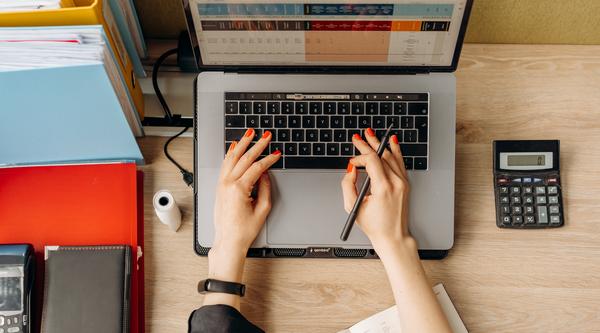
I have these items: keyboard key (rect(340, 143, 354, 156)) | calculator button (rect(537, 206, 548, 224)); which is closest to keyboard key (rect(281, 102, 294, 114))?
keyboard key (rect(340, 143, 354, 156))

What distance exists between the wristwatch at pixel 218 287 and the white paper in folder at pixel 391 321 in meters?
0.19

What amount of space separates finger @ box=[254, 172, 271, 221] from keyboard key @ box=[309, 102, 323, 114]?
13 cm

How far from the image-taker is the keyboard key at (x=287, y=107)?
2.89ft

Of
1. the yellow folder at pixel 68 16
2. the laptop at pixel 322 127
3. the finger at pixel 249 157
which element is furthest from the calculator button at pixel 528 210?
the yellow folder at pixel 68 16

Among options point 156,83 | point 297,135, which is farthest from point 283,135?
point 156,83

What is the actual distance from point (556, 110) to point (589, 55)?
0.42 feet

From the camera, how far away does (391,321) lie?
866mm

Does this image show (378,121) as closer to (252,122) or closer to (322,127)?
(322,127)

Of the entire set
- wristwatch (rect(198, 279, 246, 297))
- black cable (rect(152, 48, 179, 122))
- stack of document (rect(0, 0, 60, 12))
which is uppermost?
stack of document (rect(0, 0, 60, 12))

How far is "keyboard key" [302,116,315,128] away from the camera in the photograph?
88 centimetres

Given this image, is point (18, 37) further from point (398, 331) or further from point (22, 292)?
point (398, 331)

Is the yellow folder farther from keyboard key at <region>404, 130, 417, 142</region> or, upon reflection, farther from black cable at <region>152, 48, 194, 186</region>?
keyboard key at <region>404, 130, 417, 142</region>

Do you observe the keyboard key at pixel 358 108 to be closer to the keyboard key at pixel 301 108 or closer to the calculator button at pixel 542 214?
the keyboard key at pixel 301 108

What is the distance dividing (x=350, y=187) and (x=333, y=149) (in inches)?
2.8
